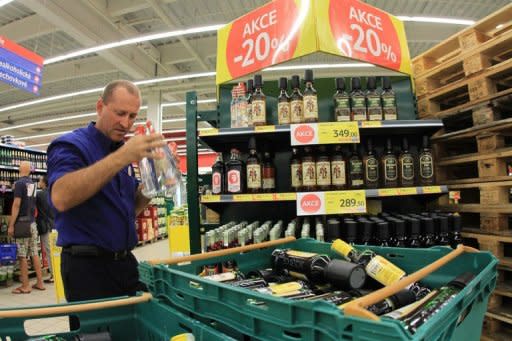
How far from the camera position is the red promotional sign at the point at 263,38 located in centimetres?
236

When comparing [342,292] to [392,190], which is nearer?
[342,292]

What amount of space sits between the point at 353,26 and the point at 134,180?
1.80 m

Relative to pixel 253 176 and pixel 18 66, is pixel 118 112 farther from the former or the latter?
pixel 18 66

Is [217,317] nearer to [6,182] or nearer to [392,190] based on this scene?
[392,190]

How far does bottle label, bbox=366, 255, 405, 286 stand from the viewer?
1.04 m

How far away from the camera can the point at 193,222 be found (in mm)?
2555

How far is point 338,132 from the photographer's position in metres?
2.23

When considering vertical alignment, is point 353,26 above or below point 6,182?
above

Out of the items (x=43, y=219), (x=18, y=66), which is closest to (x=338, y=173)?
(x=43, y=219)

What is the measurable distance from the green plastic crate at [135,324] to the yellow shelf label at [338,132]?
1.52 meters

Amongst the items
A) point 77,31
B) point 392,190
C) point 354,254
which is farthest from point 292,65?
point 354,254

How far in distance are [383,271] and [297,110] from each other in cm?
151

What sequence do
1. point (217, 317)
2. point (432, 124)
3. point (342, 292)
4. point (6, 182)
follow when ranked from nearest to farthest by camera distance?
point (217, 317), point (342, 292), point (432, 124), point (6, 182)

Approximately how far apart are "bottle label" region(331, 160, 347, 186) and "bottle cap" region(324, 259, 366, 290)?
51.4 inches
